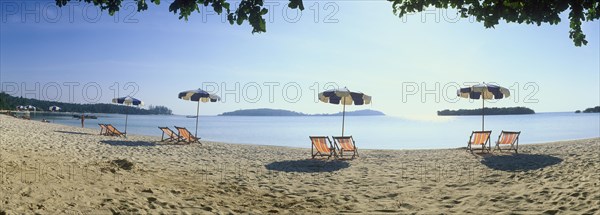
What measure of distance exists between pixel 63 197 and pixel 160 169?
375 cm

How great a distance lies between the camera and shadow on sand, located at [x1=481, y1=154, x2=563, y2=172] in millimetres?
7784

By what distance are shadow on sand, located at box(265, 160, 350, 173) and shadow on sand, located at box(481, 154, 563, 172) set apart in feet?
11.7

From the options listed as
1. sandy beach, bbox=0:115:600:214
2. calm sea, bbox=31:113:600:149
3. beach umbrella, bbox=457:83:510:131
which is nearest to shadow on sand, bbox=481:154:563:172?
sandy beach, bbox=0:115:600:214

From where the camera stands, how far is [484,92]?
1280 cm

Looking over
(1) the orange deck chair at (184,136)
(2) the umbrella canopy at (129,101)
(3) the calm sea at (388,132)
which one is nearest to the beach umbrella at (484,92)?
(1) the orange deck chair at (184,136)

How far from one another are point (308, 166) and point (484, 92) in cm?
760

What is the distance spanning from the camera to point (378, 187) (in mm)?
6676

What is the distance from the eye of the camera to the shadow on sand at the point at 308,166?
28.8 ft

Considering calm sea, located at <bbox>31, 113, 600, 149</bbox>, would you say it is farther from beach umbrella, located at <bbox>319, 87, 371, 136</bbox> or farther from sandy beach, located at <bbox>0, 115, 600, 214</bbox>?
sandy beach, located at <bbox>0, 115, 600, 214</bbox>

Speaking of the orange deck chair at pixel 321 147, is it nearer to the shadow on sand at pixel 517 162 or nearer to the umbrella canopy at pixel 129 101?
the shadow on sand at pixel 517 162

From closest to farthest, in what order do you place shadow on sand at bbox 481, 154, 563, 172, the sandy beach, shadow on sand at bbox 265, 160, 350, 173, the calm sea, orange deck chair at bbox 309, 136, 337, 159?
the sandy beach → shadow on sand at bbox 481, 154, 563, 172 → shadow on sand at bbox 265, 160, 350, 173 → orange deck chair at bbox 309, 136, 337, 159 → the calm sea

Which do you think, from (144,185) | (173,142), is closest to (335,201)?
(144,185)

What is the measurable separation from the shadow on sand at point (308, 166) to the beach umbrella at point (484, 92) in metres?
5.85

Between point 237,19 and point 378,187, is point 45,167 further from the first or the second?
point 378,187
